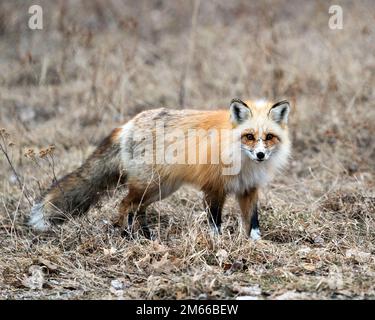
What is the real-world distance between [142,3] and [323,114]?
7253mm

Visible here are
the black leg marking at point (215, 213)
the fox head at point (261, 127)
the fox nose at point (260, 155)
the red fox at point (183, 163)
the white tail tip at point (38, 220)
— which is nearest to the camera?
the fox nose at point (260, 155)

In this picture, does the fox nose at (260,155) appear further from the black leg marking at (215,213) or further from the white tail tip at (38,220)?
the white tail tip at (38,220)

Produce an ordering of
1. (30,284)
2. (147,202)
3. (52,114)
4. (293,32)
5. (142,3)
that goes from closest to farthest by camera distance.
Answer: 1. (30,284)
2. (147,202)
3. (52,114)
4. (293,32)
5. (142,3)

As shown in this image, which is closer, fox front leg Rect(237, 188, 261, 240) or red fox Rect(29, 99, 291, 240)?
red fox Rect(29, 99, 291, 240)

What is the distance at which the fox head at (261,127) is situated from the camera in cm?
520

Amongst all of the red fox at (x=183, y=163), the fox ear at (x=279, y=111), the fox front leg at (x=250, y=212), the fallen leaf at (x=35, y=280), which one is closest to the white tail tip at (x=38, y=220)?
the red fox at (x=183, y=163)

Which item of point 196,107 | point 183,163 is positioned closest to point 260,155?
point 183,163

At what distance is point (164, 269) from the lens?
4652mm

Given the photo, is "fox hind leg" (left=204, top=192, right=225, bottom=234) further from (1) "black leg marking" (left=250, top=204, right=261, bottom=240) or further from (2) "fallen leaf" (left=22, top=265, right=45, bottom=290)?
(2) "fallen leaf" (left=22, top=265, right=45, bottom=290)

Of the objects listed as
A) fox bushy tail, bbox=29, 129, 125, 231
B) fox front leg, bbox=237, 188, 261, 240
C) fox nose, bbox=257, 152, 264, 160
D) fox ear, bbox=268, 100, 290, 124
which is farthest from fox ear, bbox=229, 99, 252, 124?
fox bushy tail, bbox=29, 129, 125, 231

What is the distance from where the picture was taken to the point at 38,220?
5.70 meters

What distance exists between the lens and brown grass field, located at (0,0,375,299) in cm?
460
